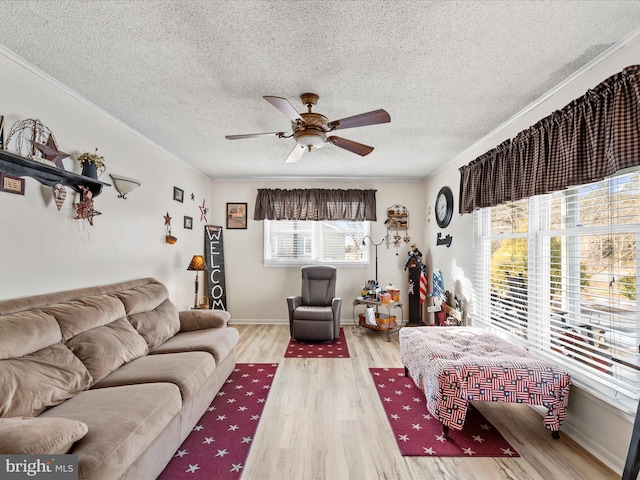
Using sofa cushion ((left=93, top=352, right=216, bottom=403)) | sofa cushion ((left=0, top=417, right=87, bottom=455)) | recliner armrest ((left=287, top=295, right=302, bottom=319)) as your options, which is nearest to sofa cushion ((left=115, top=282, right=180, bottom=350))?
sofa cushion ((left=93, top=352, right=216, bottom=403))

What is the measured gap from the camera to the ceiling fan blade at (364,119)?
85.8 inches

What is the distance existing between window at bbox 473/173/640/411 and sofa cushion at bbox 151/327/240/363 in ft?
8.61

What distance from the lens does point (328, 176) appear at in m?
5.36

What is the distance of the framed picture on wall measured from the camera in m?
5.59

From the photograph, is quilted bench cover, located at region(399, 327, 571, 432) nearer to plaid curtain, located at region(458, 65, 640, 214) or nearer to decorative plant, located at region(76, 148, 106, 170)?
plaid curtain, located at region(458, 65, 640, 214)

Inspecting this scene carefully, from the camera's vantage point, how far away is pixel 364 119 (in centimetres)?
225

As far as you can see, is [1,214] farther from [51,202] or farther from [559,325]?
[559,325]

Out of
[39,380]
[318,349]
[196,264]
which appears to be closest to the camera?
[39,380]

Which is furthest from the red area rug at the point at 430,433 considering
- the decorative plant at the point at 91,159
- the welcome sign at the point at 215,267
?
the welcome sign at the point at 215,267

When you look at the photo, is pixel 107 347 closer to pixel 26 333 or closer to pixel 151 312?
pixel 26 333

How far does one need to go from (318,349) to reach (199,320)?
1.56m

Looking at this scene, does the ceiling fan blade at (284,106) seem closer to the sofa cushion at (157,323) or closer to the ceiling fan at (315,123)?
the ceiling fan at (315,123)

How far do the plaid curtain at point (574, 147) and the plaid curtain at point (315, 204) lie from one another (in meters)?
2.41

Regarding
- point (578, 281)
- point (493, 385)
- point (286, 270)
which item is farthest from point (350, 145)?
point (286, 270)
